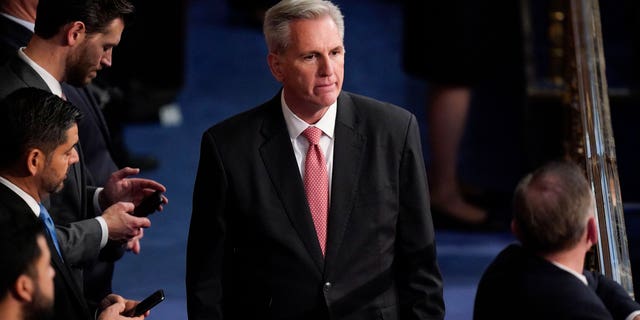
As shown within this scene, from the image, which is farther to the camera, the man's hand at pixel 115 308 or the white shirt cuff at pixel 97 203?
the white shirt cuff at pixel 97 203

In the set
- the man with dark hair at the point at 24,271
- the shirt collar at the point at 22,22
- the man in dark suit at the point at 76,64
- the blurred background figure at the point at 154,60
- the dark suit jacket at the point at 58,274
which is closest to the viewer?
the man with dark hair at the point at 24,271

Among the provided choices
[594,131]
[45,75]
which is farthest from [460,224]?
[45,75]

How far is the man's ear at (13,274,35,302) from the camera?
10.1 feet

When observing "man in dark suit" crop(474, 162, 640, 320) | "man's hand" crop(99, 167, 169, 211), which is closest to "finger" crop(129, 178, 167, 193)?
"man's hand" crop(99, 167, 169, 211)

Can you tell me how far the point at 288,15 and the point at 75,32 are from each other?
70 centimetres

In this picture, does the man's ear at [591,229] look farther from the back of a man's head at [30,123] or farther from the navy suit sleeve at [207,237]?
the back of a man's head at [30,123]

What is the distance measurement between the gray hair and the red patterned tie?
0.98 feet

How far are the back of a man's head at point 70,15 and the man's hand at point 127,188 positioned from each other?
1.65 feet

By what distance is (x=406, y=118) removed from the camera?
384 cm

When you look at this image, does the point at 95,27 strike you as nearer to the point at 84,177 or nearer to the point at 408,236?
the point at 84,177

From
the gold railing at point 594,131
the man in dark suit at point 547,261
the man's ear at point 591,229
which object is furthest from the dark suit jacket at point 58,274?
the gold railing at point 594,131

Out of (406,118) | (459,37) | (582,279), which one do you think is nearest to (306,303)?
(406,118)

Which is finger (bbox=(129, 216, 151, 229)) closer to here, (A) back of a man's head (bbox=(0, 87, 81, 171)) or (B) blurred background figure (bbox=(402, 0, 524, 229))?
(A) back of a man's head (bbox=(0, 87, 81, 171))

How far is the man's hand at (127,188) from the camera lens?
163 inches
